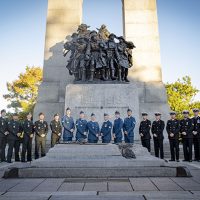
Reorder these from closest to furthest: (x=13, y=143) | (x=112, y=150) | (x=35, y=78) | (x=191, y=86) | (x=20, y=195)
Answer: (x=20, y=195)
(x=112, y=150)
(x=13, y=143)
(x=35, y=78)
(x=191, y=86)

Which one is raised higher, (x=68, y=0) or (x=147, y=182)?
(x=68, y=0)

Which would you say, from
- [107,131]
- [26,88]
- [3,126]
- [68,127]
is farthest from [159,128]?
[26,88]

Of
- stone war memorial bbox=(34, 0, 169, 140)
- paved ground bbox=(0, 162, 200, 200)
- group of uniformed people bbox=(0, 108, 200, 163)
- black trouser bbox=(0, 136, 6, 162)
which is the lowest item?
paved ground bbox=(0, 162, 200, 200)

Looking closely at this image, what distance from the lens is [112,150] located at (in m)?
6.29

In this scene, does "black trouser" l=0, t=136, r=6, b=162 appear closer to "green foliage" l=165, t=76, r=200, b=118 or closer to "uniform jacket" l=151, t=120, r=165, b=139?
"uniform jacket" l=151, t=120, r=165, b=139

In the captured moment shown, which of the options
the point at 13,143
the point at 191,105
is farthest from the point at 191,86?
the point at 13,143

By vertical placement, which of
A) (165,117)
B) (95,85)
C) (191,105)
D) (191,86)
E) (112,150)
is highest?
(191,86)

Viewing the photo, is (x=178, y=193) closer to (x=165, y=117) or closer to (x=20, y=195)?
(x=20, y=195)

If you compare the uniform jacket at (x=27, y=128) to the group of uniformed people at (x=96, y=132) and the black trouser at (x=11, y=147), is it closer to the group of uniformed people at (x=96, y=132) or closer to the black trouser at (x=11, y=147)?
the group of uniformed people at (x=96, y=132)

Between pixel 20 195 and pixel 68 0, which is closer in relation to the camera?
pixel 20 195

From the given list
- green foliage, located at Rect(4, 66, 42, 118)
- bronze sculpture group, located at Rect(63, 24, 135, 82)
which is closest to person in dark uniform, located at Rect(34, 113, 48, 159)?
bronze sculpture group, located at Rect(63, 24, 135, 82)

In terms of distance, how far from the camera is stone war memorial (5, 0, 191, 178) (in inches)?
221

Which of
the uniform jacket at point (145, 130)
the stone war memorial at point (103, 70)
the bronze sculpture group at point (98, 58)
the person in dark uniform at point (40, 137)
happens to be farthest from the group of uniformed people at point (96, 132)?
the bronze sculpture group at point (98, 58)

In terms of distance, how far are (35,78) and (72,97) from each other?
71.2ft
